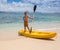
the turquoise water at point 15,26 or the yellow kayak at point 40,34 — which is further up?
the yellow kayak at point 40,34

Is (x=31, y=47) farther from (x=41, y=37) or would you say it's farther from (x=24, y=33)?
(x=24, y=33)

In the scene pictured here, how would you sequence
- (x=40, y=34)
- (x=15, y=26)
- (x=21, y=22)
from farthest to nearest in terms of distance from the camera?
(x=21, y=22) → (x=15, y=26) → (x=40, y=34)

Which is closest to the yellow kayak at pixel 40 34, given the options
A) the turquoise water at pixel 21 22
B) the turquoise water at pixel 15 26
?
the turquoise water at pixel 15 26

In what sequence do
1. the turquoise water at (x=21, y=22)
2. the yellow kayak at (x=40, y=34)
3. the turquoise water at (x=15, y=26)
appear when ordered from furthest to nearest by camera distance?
the turquoise water at (x=21, y=22) → the turquoise water at (x=15, y=26) → the yellow kayak at (x=40, y=34)

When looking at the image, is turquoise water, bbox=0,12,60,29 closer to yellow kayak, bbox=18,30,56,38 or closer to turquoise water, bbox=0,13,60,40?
turquoise water, bbox=0,13,60,40

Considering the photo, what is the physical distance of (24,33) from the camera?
1030 centimetres

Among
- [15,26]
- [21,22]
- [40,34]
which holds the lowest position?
[21,22]

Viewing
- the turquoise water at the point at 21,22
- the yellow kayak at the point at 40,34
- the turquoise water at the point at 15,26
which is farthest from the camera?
the turquoise water at the point at 21,22

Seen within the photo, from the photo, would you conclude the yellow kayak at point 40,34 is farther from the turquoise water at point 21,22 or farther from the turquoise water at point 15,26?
the turquoise water at point 21,22

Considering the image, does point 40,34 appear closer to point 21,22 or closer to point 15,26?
point 15,26

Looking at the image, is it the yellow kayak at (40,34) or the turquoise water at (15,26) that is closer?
the yellow kayak at (40,34)

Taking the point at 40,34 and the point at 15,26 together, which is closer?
the point at 40,34

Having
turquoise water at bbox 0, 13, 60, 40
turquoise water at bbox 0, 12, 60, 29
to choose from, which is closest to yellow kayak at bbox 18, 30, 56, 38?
turquoise water at bbox 0, 13, 60, 40

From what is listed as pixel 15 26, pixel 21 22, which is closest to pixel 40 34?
pixel 15 26
